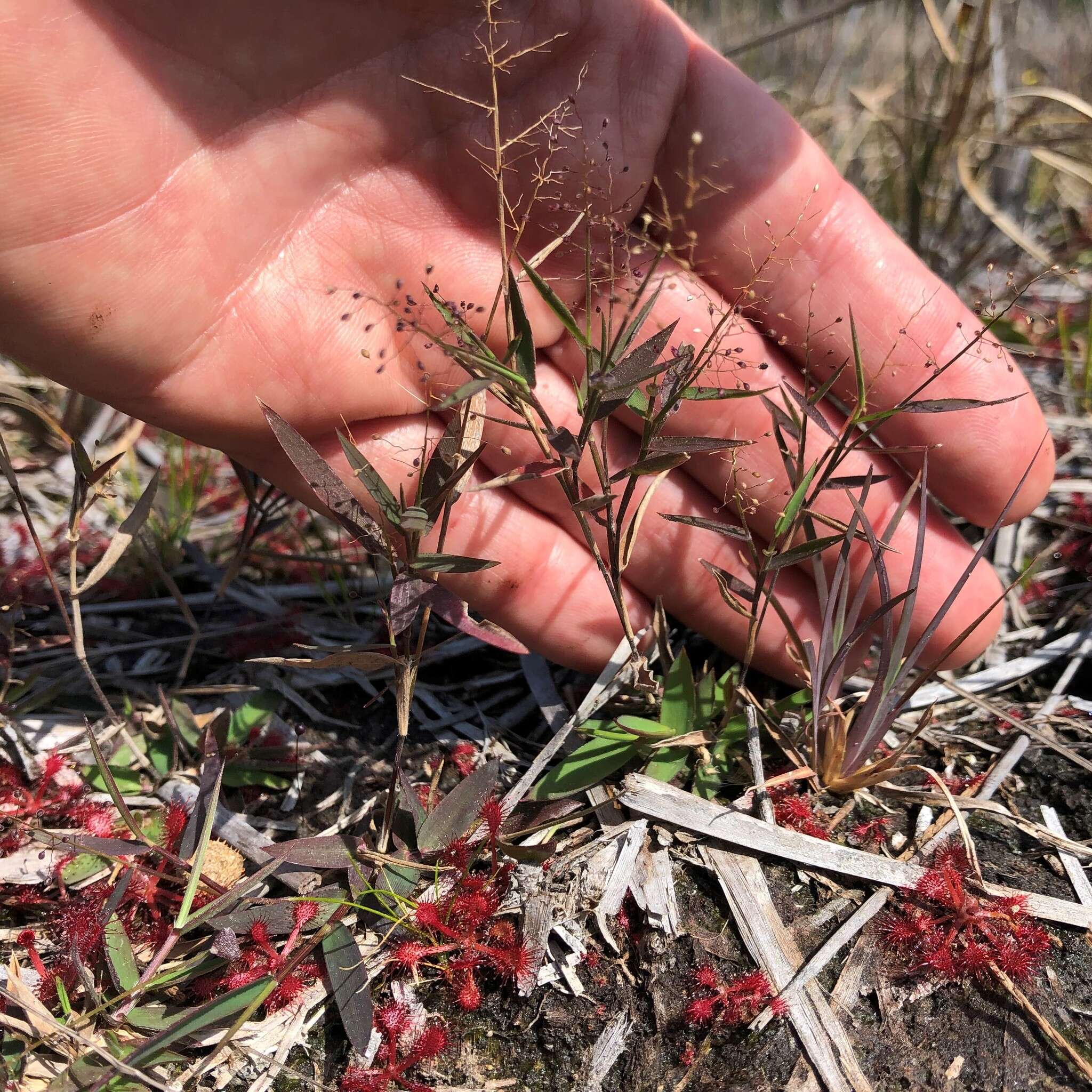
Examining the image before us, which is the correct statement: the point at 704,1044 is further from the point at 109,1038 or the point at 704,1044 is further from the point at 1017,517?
the point at 1017,517

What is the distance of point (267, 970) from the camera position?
1.86 meters

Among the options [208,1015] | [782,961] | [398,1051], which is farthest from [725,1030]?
[208,1015]

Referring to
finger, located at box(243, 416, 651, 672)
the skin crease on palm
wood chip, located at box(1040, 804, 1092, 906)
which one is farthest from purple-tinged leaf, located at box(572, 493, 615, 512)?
wood chip, located at box(1040, 804, 1092, 906)

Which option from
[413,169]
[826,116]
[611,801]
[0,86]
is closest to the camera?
[0,86]

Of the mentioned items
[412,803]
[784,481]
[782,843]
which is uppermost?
[784,481]

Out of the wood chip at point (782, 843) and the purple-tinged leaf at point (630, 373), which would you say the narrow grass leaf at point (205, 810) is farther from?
the purple-tinged leaf at point (630, 373)

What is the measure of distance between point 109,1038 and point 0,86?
211 centimetres

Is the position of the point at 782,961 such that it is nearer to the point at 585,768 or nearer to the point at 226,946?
the point at 585,768

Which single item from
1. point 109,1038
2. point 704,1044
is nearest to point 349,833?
point 109,1038

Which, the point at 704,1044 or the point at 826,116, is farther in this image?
the point at 826,116

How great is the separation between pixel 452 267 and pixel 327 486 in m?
1.07

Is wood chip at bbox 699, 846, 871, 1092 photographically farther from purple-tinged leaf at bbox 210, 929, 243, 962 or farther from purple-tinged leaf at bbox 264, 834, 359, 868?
purple-tinged leaf at bbox 210, 929, 243, 962

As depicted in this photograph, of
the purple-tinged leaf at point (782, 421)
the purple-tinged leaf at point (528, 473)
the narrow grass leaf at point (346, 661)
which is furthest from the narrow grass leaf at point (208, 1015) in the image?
the purple-tinged leaf at point (782, 421)

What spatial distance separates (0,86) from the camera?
1.98 metres
